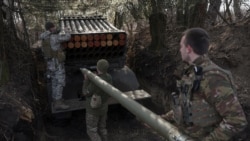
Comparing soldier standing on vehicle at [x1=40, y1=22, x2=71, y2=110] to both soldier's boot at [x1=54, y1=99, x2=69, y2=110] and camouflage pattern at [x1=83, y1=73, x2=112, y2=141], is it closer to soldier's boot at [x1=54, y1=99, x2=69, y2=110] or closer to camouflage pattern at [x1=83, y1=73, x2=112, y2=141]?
soldier's boot at [x1=54, y1=99, x2=69, y2=110]

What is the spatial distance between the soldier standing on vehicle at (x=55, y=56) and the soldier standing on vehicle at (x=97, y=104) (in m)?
1.19

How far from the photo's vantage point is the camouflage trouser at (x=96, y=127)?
582 cm

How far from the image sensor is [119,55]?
7.64m

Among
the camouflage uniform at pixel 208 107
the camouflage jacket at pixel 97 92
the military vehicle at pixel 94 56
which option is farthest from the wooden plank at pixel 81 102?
the camouflage uniform at pixel 208 107

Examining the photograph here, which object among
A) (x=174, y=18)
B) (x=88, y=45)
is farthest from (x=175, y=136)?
(x=174, y=18)

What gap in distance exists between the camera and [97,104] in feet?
18.3

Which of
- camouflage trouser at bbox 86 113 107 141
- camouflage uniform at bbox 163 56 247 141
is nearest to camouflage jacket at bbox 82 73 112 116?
camouflage trouser at bbox 86 113 107 141

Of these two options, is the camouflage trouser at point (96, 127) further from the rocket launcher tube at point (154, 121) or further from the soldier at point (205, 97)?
the soldier at point (205, 97)

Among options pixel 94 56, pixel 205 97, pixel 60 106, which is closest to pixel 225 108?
pixel 205 97

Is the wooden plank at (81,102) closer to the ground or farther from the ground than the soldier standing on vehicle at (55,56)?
closer to the ground

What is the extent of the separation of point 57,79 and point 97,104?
170cm

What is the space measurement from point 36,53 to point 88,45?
7.69 feet

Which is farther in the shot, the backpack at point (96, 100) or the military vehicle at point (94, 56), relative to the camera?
the military vehicle at point (94, 56)

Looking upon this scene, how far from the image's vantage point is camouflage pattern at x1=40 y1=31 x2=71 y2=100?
689 centimetres
